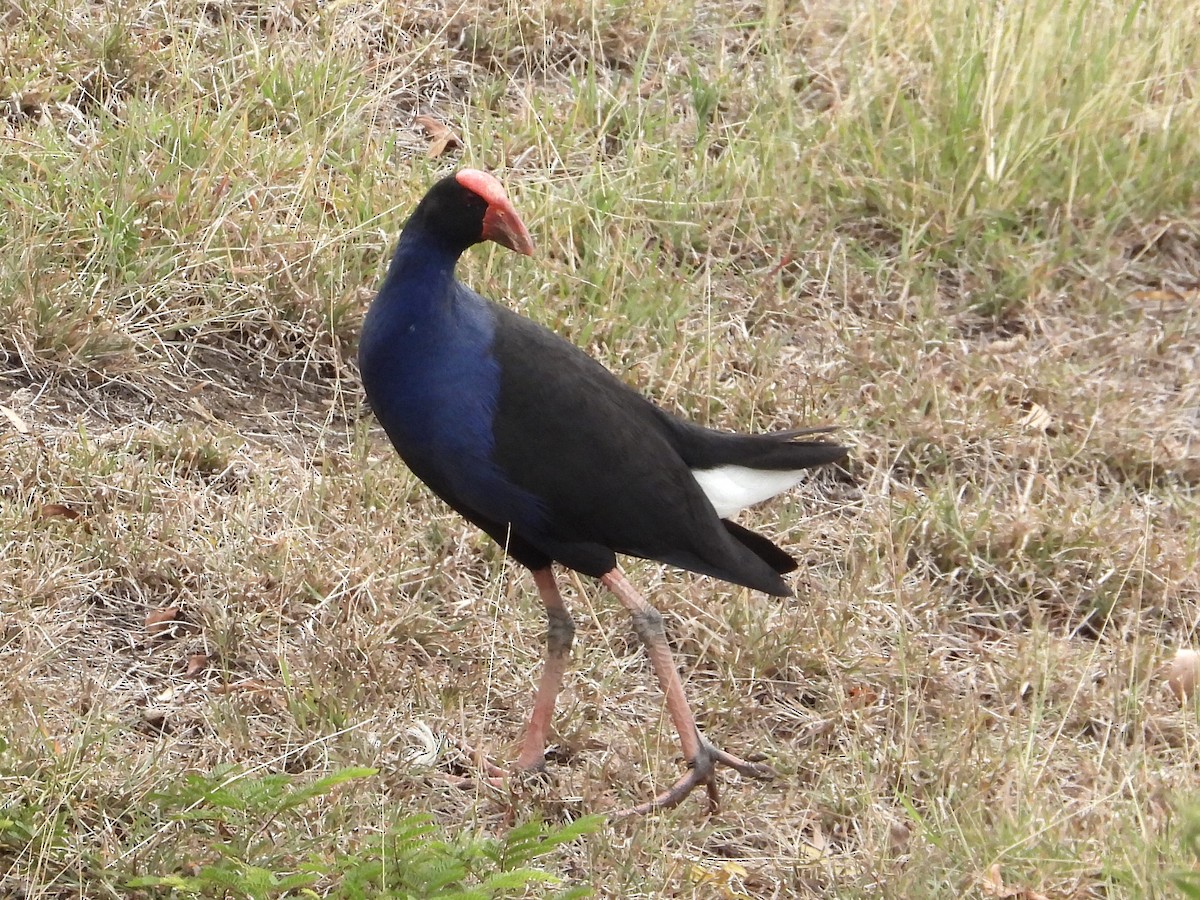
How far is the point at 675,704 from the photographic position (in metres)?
2.90

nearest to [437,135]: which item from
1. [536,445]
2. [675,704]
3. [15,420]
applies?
[15,420]

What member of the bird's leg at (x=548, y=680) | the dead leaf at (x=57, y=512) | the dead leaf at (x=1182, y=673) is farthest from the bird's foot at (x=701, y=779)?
the dead leaf at (x=57, y=512)

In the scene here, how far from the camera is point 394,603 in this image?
3197 millimetres

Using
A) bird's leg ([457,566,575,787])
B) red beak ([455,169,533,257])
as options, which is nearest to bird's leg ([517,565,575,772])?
bird's leg ([457,566,575,787])

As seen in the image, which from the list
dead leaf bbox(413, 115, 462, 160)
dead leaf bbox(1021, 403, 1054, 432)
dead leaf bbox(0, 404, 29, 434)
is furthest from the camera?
dead leaf bbox(413, 115, 462, 160)

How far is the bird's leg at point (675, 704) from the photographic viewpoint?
288cm

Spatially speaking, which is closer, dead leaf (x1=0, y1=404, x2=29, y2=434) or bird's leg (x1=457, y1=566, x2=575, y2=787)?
bird's leg (x1=457, y1=566, x2=575, y2=787)

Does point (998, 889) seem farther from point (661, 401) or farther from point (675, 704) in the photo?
point (661, 401)

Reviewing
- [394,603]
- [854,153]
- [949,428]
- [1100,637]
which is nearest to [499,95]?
[854,153]

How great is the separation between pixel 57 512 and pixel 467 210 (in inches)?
46.2

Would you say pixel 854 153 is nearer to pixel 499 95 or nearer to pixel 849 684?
pixel 499 95

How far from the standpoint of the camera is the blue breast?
2.69 m

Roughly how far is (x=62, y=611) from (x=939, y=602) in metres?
1.87

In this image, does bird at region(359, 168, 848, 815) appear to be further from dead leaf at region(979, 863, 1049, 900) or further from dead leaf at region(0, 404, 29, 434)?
dead leaf at region(0, 404, 29, 434)
